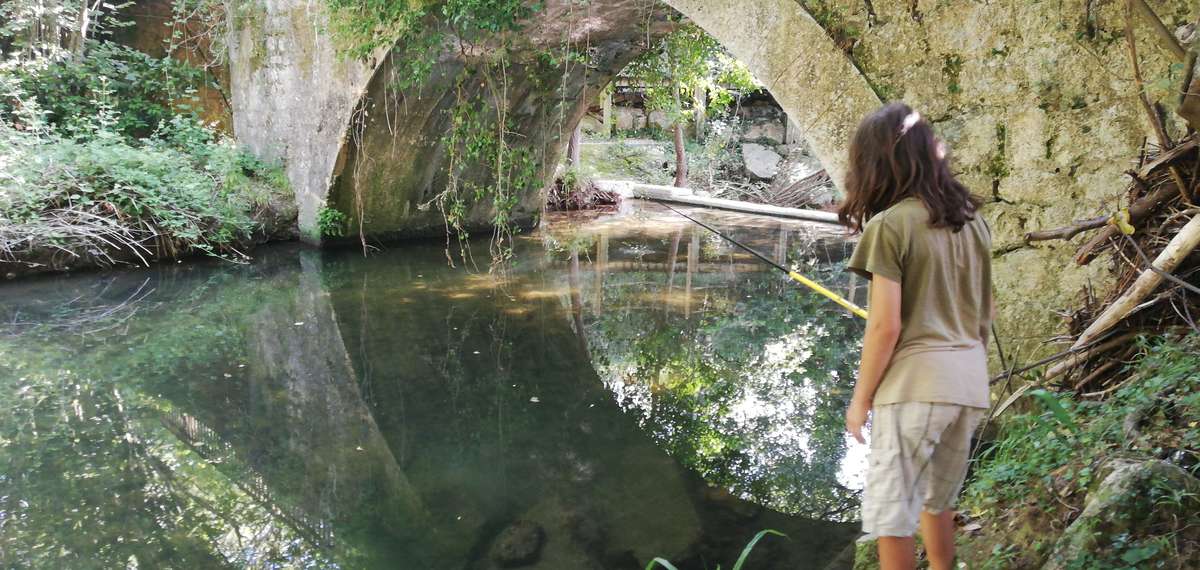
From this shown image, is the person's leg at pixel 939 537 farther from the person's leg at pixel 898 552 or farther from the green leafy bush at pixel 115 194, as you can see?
the green leafy bush at pixel 115 194

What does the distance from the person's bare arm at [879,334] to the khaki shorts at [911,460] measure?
62 millimetres

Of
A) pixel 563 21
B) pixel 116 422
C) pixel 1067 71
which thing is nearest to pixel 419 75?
pixel 563 21

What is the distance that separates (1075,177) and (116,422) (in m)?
4.21

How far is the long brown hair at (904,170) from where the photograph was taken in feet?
5.72

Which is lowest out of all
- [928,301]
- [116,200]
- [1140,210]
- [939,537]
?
[939,537]

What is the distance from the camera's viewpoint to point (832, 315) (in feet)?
20.4

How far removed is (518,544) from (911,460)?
1581 millimetres

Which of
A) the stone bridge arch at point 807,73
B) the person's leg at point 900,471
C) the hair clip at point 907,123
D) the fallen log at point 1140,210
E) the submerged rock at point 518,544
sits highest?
the stone bridge arch at point 807,73

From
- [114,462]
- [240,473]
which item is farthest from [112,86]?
[240,473]

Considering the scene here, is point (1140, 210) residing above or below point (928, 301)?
above

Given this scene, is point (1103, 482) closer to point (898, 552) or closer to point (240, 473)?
point (898, 552)

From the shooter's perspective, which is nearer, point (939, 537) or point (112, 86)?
point (939, 537)

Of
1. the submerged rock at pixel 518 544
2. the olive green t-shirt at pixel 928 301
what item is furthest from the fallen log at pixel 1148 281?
the submerged rock at pixel 518 544

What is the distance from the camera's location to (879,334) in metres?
1.75
